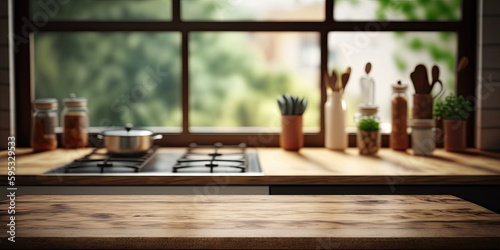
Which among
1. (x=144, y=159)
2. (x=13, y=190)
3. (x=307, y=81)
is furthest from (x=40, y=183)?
(x=307, y=81)

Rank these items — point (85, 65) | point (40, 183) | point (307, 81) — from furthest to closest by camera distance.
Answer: point (307, 81)
point (85, 65)
point (40, 183)

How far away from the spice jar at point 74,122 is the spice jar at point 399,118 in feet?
4.77

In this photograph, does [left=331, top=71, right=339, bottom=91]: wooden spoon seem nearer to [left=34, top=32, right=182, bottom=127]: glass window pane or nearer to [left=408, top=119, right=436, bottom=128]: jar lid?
[left=408, top=119, right=436, bottom=128]: jar lid

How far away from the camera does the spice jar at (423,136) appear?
Result: 231 centimetres

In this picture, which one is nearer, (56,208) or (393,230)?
(393,230)

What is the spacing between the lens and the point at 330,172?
1884 mm

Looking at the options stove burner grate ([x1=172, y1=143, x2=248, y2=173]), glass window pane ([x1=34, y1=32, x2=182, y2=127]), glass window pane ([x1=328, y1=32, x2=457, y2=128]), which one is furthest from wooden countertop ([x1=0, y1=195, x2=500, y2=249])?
glass window pane ([x1=34, y1=32, x2=182, y2=127])

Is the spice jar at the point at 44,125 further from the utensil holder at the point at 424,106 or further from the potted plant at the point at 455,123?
the potted plant at the point at 455,123

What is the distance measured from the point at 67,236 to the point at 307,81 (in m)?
5.14

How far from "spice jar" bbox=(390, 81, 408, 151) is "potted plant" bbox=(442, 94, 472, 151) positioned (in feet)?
0.60

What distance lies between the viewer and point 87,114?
2496 millimetres

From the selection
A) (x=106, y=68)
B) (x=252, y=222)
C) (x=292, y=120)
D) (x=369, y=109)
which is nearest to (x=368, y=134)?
(x=369, y=109)

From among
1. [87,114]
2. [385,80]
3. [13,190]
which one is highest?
[385,80]

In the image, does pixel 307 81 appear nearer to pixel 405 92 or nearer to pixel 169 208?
pixel 405 92
